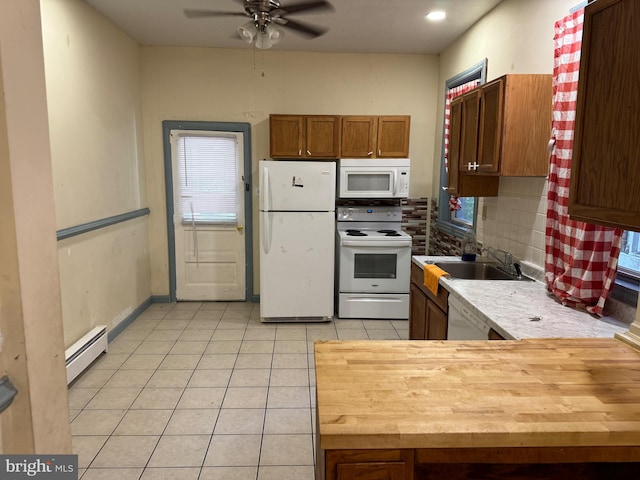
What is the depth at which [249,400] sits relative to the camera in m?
2.79

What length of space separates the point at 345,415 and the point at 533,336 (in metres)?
1.01

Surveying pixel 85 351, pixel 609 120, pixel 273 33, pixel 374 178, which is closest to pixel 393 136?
pixel 374 178

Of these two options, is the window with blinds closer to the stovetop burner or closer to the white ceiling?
the white ceiling

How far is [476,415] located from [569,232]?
1394 mm

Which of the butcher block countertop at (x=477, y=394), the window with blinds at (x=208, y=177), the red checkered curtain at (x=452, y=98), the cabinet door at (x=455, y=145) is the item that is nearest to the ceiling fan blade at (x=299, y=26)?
the cabinet door at (x=455, y=145)

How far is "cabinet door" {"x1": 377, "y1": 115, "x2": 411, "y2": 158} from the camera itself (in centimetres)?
428

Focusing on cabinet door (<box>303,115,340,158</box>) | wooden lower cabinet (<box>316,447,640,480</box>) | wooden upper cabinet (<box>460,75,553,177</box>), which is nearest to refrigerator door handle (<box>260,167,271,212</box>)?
cabinet door (<box>303,115,340,158</box>)

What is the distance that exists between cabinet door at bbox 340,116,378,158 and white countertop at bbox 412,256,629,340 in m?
2.10

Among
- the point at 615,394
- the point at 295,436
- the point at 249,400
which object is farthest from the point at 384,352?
the point at 249,400

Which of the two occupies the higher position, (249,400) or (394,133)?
(394,133)

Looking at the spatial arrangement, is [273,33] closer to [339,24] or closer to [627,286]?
[339,24]

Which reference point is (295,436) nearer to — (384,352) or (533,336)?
(384,352)

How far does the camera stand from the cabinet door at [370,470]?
42.0 inches

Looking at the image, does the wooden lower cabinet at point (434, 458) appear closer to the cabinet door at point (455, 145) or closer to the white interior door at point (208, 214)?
the cabinet door at point (455, 145)
